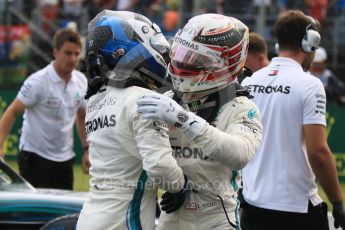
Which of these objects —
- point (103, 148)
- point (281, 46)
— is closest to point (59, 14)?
point (281, 46)

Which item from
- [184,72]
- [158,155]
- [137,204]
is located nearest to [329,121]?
[184,72]

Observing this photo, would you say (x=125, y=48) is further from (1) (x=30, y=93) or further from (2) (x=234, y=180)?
(1) (x=30, y=93)

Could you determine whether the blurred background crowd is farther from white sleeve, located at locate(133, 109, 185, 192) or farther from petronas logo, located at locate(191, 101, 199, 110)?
white sleeve, located at locate(133, 109, 185, 192)

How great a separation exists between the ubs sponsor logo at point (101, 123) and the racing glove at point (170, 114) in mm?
301

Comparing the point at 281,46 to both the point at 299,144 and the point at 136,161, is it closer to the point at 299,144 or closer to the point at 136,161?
the point at 299,144

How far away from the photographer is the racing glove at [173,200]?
3.92 m

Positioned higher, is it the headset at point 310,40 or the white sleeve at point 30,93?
the headset at point 310,40

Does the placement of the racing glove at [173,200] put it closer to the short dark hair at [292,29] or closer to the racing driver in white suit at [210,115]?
the racing driver in white suit at [210,115]

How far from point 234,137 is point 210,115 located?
290mm

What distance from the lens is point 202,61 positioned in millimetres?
3998

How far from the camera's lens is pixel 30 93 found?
8.75 meters

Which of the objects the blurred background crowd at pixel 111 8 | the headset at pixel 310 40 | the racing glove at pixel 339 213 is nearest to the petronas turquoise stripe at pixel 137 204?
the racing glove at pixel 339 213

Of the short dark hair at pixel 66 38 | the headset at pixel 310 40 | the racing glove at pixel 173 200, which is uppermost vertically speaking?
the racing glove at pixel 173 200

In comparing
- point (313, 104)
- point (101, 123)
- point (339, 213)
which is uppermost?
point (101, 123)
